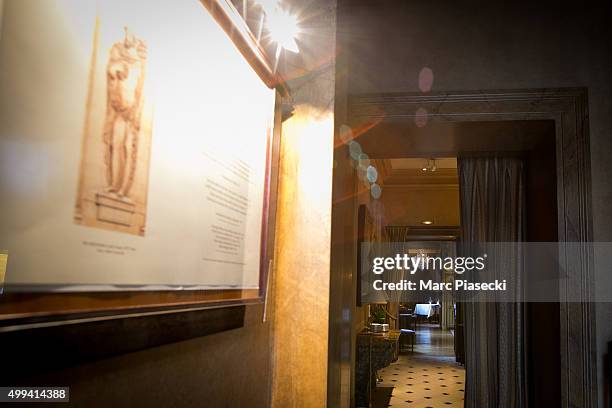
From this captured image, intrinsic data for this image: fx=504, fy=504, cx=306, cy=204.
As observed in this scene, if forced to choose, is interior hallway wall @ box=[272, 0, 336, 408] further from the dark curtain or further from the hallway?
the hallway

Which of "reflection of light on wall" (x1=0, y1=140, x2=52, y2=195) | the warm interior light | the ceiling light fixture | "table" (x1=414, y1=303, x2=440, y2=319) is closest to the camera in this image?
"reflection of light on wall" (x1=0, y1=140, x2=52, y2=195)

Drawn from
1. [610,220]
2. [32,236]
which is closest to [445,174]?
[610,220]

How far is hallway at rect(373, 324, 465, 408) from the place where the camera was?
629 cm

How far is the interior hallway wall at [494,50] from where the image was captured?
3025 millimetres

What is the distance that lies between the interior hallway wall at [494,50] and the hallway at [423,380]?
156 inches

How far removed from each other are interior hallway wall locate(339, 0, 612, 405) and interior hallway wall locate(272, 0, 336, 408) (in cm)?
138

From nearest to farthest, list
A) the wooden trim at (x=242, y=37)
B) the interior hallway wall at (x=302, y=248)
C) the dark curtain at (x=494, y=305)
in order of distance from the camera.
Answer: the wooden trim at (x=242, y=37), the interior hallway wall at (x=302, y=248), the dark curtain at (x=494, y=305)

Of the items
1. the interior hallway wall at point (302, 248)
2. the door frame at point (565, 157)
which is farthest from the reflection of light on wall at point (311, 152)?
the door frame at point (565, 157)

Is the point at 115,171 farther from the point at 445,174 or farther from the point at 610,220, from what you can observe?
the point at 445,174

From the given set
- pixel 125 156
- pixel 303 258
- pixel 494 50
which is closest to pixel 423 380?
pixel 494 50

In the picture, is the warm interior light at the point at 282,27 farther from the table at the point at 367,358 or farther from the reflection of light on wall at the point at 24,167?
the table at the point at 367,358

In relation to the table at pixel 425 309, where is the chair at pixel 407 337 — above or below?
below

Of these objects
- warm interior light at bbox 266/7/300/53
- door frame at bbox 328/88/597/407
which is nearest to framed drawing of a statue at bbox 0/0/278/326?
warm interior light at bbox 266/7/300/53

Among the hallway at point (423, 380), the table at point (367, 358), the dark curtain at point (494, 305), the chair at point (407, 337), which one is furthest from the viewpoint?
the chair at point (407, 337)
